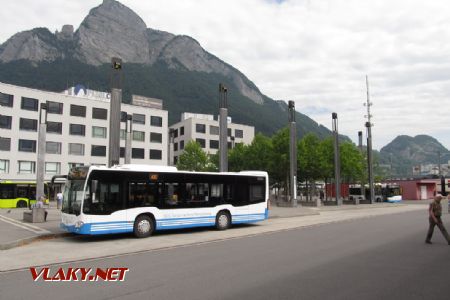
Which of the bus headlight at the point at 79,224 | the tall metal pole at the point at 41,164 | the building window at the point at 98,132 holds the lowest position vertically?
the bus headlight at the point at 79,224

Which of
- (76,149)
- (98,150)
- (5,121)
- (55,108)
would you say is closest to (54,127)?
(55,108)

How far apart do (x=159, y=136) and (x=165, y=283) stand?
71.8 meters

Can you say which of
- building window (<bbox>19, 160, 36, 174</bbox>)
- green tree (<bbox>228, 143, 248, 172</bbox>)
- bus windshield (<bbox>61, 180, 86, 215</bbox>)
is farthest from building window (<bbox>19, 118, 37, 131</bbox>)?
bus windshield (<bbox>61, 180, 86, 215</bbox>)

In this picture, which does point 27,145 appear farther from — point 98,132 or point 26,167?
point 98,132

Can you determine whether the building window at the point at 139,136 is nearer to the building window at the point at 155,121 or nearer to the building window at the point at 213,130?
the building window at the point at 155,121

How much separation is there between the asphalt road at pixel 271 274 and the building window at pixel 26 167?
182 feet

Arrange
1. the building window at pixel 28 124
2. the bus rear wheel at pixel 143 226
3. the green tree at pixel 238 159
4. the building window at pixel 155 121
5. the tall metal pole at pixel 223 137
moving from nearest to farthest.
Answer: the bus rear wheel at pixel 143 226, the tall metal pole at pixel 223 137, the building window at pixel 28 124, the green tree at pixel 238 159, the building window at pixel 155 121

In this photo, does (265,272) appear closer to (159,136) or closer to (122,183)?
(122,183)

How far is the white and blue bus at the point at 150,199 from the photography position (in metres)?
14.8

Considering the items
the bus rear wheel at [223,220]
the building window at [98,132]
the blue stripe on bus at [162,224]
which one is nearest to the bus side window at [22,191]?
the building window at [98,132]

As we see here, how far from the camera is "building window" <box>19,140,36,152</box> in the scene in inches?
2435

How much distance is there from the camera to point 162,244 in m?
14.2

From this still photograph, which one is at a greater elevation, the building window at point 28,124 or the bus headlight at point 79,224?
the building window at point 28,124

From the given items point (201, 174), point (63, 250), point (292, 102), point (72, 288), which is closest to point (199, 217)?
point (201, 174)
